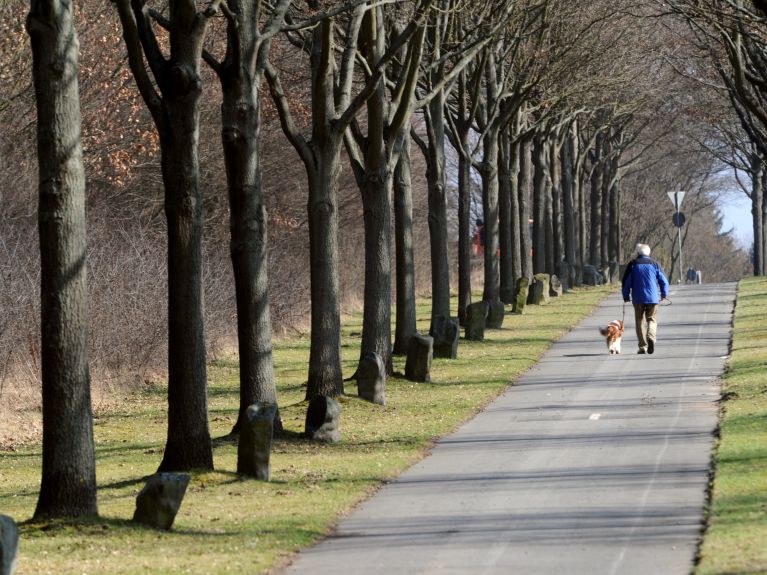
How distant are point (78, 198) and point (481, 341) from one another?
2086cm

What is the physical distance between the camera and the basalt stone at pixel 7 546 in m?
8.73

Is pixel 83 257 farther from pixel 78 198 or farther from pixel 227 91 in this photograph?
pixel 227 91

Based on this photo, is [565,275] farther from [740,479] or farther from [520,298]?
[740,479]

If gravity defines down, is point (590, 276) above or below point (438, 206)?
below

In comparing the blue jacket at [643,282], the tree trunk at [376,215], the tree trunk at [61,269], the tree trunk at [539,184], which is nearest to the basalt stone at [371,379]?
the tree trunk at [376,215]

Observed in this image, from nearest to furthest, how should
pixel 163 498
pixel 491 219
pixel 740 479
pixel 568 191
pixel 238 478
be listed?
pixel 163 498
pixel 740 479
pixel 238 478
pixel 491 219
pixel 568 191

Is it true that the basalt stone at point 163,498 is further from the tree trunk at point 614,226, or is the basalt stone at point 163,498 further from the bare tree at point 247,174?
the tree trunk at point 614,226

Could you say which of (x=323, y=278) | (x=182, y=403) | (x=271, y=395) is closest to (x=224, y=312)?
(x=323, y=278)

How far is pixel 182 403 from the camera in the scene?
1415 cm

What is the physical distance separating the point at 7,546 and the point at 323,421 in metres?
8.23

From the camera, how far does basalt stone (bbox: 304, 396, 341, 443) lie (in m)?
16.8

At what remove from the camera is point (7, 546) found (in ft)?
28.8

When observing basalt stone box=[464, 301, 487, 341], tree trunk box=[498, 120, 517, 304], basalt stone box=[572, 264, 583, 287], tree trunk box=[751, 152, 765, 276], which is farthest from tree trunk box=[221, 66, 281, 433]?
tree trunk box=[751, 152, 765, 276]

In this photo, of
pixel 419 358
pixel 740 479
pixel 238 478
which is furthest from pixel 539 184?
pixel 740 479
